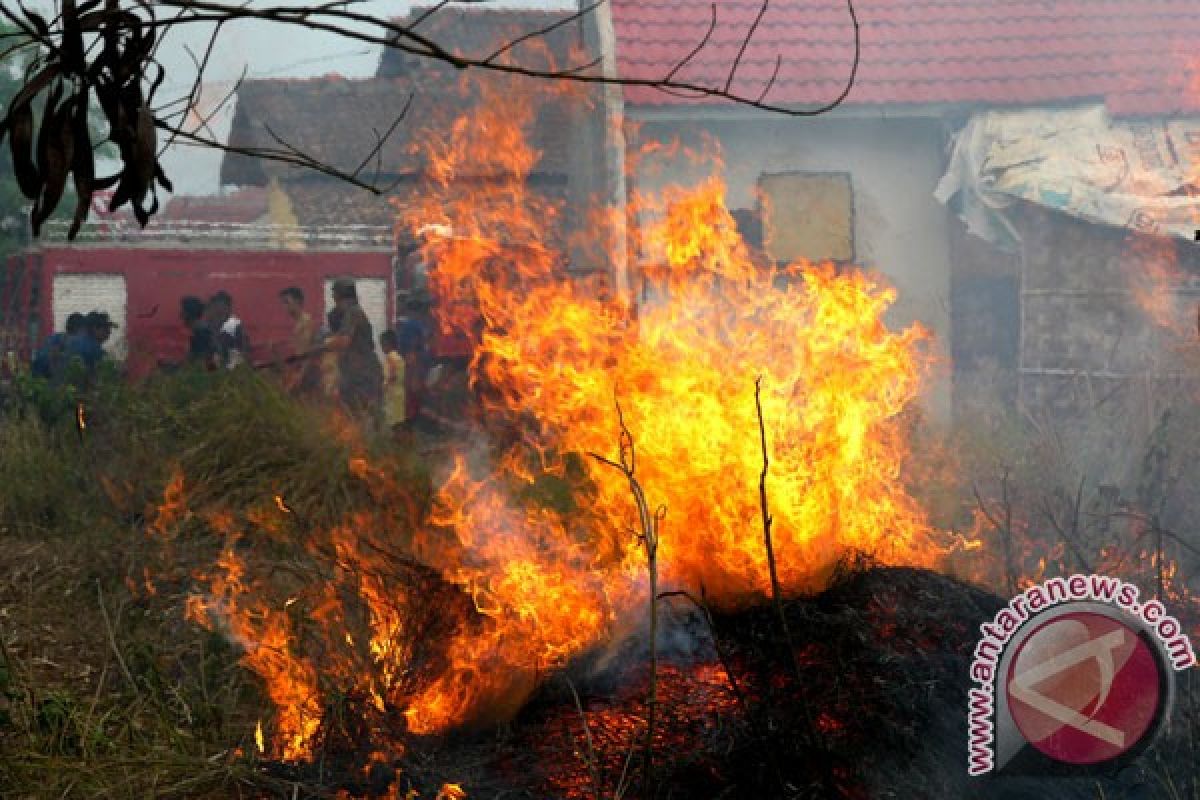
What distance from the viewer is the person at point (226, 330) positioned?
52.2ft

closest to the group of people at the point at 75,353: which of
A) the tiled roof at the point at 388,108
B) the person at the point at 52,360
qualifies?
the person at the point at 52,360

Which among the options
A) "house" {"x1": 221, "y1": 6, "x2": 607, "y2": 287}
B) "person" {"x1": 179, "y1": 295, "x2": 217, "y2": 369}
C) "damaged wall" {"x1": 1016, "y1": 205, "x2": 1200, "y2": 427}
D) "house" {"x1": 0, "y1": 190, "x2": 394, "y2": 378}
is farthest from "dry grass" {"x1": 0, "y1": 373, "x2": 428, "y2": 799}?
"house" {"x1": 221, "y1": 6, "x2": 607, "y2": 287}

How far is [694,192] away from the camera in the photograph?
11961 millimetres

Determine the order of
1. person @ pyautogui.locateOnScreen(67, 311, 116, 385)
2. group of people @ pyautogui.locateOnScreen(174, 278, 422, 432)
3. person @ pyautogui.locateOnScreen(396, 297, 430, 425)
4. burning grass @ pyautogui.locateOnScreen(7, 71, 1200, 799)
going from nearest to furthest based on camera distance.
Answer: burning grass @ pyautogui.locateOnScreen(7, 71, 1200, 799)
person @ pyautogui.locateOnScreen(67, 311, 116, 385)
group of people @ pyautogui.locateOnScreen(174, 278, 422, 432)
person @ pyautogui.locateOnScreen(396, 297, 430, 425)

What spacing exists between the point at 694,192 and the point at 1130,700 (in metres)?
8.10

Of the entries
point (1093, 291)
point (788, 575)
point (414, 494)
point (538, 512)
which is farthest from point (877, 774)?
point (1093, 291)

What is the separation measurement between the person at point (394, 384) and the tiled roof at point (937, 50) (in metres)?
4.34

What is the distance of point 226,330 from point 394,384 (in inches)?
142

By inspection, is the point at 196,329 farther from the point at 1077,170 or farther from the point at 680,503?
the point at 680,503

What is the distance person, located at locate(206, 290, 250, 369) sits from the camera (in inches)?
627

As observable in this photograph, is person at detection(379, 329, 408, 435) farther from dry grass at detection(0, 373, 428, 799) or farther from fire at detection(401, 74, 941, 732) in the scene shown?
fire at detection(401, 74, 941, 732)

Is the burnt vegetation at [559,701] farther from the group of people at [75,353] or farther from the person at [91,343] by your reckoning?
the person at [91,343]

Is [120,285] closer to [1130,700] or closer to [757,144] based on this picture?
[757,144]
